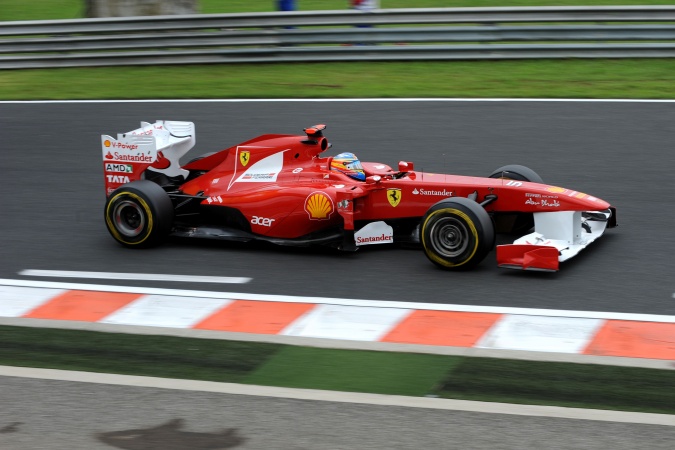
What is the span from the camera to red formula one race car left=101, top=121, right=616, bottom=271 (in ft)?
25.8

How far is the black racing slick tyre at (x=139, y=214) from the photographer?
8.73 metres

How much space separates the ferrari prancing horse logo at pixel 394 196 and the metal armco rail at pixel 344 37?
306 inches

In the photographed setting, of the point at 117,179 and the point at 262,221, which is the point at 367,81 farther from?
the point at 262,221

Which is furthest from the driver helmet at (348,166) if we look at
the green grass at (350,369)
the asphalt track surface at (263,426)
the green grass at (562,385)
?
the asphalt track surface at (263,426)

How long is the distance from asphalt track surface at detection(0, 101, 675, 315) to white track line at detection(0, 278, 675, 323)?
119mm

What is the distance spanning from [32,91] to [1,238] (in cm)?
702

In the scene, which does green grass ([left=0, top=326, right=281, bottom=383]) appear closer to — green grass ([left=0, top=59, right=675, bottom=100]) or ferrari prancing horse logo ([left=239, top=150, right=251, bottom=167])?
ferrari prancing horse logo ([left=239, top=150, right=251, bottom=167])

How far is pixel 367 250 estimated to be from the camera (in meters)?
8.67

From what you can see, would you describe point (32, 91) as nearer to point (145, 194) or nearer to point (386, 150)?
point (386, 150)

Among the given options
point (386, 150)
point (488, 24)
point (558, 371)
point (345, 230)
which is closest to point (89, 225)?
point (345, 230)

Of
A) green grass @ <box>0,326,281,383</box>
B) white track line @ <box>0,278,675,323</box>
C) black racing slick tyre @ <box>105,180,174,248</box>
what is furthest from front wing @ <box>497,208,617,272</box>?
black racing slick tyre @ <box>105,180,174,248</box>

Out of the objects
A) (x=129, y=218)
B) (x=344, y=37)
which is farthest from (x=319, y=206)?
(x=344, y=37)

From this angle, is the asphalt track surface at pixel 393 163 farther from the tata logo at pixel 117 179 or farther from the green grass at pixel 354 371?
the green grass at pixel 354 371

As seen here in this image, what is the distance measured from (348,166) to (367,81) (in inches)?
267
